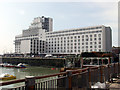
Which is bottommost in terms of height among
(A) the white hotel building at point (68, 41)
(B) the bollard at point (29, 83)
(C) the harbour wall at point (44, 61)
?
(C) the harbour wall at point (44, 61)

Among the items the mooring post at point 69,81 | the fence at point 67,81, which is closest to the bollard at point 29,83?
the fence at point 67,81

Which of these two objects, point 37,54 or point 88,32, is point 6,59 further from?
point 88,32

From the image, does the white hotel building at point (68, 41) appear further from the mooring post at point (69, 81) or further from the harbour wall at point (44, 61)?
the mooring post at point (69, 81)

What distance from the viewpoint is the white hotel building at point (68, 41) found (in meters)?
87.8

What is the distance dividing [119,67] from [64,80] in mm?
12431

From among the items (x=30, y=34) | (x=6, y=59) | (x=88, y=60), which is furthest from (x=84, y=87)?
(x=30, y=34)

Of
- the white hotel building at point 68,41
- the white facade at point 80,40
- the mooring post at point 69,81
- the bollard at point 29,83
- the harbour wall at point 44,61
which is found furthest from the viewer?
the white hotel building at point 68,41

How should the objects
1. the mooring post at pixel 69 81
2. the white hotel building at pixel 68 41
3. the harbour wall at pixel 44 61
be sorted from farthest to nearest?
the white hotel building at pixel 68 41 < the harbour wall at pixel 44 61 < the mooring post at pixel 69 81

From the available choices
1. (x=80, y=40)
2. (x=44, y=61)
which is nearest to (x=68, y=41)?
(x=80, y=40)

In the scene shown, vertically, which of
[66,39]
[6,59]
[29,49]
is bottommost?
[6,59]

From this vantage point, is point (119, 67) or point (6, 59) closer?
point (119, 67)

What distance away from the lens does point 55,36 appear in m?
106

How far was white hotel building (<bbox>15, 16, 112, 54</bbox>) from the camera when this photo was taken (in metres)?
87.8

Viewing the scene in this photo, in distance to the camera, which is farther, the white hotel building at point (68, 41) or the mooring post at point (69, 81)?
the white hotel building at point (68, 41)
